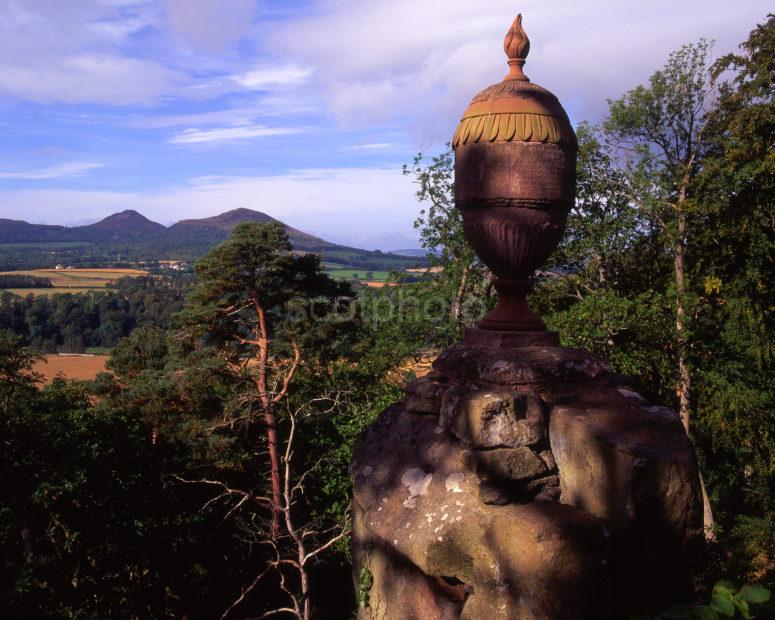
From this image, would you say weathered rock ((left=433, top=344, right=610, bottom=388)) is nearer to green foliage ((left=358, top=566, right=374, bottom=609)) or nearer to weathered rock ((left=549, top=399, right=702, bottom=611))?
weathered rock ((left=549, top=399, right=702, bottom=611))

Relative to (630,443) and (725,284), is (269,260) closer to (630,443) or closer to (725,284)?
(725,284)

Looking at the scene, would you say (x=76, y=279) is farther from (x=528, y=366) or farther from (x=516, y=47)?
(x=528, y=366)

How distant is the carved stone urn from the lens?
434 centimetres

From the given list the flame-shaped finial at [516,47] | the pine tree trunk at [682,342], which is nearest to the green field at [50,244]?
the pine tree trunk at [682,342]

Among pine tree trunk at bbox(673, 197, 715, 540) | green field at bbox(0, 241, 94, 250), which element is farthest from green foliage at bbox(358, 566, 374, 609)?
green field at bbox(0, 241, 94, 250)

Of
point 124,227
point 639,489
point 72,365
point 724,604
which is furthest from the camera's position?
point 124,227

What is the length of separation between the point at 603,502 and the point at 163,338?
57.9 ft

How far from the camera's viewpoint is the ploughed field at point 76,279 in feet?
219

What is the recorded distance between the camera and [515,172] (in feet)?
14.3

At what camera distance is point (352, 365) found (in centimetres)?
1759

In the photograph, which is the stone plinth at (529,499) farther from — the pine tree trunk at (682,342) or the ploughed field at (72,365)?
the ploughed field at (72,365)

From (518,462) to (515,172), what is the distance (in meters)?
2.19

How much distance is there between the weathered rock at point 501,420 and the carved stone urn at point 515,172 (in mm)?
850

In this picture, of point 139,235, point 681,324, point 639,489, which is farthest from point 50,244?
point 639,489
